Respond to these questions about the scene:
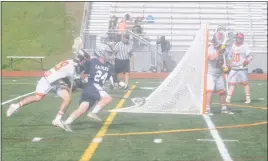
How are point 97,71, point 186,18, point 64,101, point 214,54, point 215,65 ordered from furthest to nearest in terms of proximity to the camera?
point 186,18
point 215,65
point 214,54
point 64,101
point 97,71

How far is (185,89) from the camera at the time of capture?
12.5 m

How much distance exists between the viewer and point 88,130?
1038 centimetres

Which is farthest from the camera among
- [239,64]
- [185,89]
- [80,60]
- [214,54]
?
[239,64]

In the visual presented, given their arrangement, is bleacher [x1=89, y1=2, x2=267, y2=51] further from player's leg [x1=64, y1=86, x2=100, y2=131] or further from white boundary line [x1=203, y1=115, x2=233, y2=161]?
player's leg [x1=64, y1=86, x2=100, y2=131]

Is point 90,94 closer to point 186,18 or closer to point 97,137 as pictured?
point 97,137

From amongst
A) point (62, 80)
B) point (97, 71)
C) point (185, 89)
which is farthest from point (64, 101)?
point (185, 89)

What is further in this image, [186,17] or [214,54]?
[186,17]

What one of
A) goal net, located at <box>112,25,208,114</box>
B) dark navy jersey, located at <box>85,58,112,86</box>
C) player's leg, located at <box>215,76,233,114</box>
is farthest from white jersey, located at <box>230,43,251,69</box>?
dark navy jersey, located at <box>85,58,112,86</box>

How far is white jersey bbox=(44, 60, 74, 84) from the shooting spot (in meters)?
10.4

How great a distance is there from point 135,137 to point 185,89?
116 inches

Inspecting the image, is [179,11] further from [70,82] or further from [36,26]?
[70,82]

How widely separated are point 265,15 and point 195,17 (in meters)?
3.33

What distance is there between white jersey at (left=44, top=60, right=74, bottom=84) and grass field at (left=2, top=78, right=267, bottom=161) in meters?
0.79

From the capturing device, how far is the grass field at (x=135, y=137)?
326 inches
